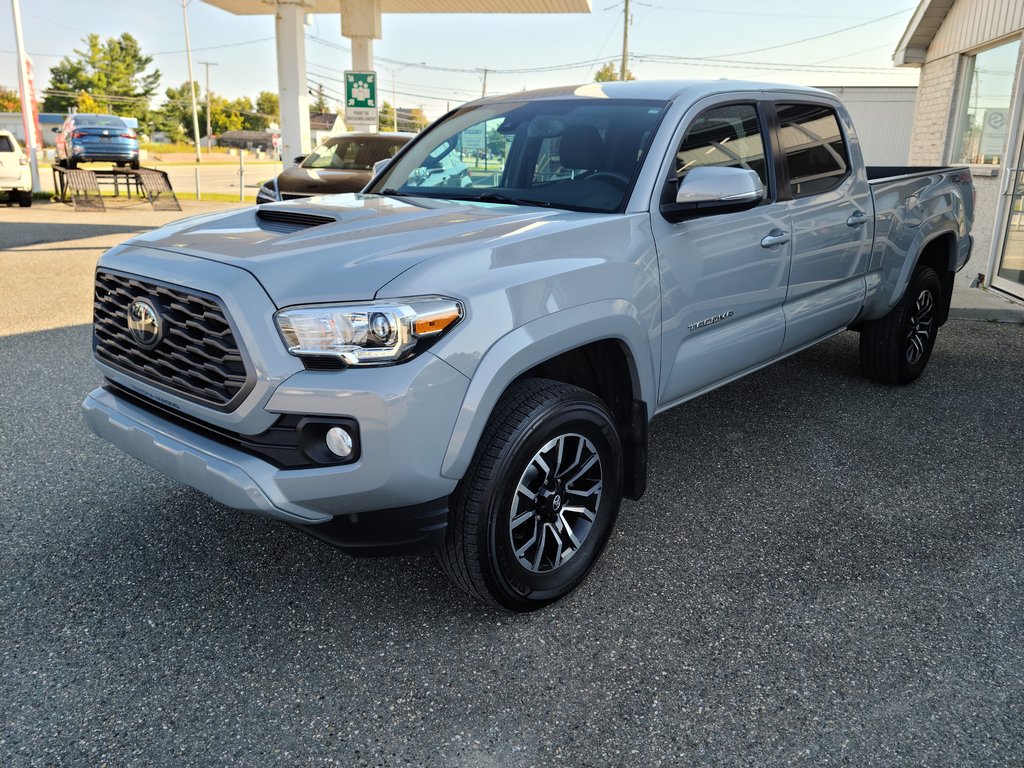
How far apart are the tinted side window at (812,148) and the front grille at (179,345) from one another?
291cm

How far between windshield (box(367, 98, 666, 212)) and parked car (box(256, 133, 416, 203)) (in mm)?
8461

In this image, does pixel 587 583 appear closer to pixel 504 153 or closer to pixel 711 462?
pixel 711 462

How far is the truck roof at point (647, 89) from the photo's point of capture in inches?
146

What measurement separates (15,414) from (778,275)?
4.42m

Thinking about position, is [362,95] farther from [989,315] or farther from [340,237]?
[340,237]

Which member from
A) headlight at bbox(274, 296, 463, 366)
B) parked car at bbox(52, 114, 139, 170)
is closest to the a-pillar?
parked car at bbox(52, 114, 139, 170)

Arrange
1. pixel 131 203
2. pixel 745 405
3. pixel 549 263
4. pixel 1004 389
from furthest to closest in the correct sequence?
1. pixel 131 203
2. pixel 1004 389
3. pixel 745 405
4. pixel 549 263

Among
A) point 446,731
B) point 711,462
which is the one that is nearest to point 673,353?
point 711,462

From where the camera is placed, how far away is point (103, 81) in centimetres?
8781

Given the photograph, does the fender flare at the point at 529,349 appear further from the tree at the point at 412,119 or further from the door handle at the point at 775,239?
the tree at the point at 412,119

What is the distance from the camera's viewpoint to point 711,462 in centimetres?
447

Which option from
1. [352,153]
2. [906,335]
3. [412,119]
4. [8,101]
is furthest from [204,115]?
[906,335]

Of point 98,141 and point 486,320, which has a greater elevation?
point 98,141

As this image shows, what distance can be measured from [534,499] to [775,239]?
1.87m
